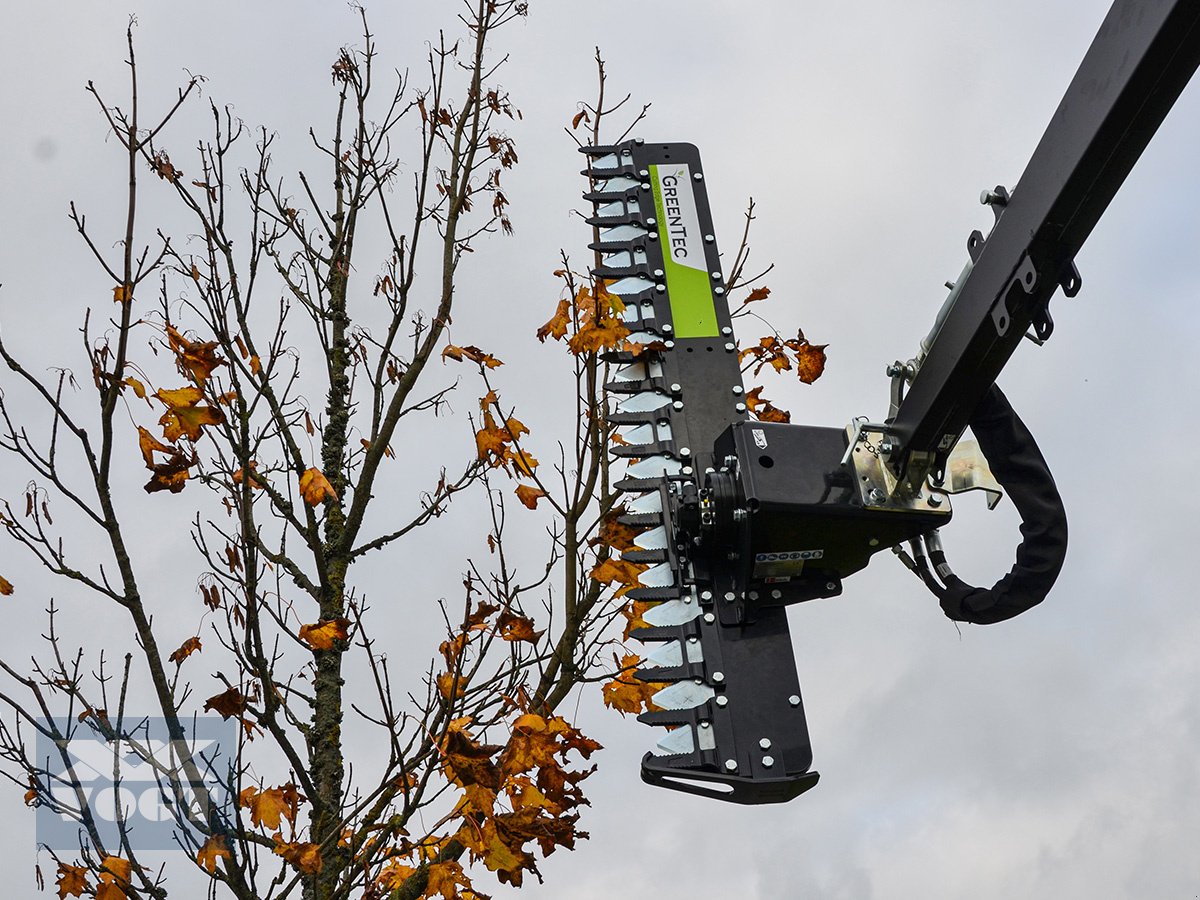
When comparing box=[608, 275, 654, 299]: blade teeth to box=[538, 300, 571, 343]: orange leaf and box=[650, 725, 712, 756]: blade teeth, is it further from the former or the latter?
box=[650, 725, 712, 756]: blade teeth

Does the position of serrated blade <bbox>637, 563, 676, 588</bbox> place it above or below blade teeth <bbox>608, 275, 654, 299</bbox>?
below

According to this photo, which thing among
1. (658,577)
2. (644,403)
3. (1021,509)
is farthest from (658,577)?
(1021,509)

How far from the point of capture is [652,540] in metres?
3.93

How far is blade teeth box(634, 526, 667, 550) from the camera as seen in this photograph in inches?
154

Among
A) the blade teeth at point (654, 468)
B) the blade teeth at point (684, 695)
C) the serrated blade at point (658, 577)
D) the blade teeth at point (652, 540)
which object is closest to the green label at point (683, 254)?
the blade teeth at point (654, 468)

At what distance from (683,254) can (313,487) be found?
7.17 ft

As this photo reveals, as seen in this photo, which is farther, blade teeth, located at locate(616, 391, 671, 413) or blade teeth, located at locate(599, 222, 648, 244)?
blade teeth, located at locate(599, 222, 648, 244)

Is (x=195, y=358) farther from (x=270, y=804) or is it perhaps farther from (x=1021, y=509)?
(x=1021, y=509)

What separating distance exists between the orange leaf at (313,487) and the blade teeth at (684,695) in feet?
8.41

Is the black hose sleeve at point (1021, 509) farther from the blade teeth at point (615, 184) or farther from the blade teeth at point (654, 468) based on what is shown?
the blade teeth at point (615, 184)

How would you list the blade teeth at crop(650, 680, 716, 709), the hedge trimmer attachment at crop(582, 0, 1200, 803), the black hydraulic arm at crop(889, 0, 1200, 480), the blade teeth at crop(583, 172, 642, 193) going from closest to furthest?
1. the black hydraulic arm at crop(889, 0, 1200, 480)
2. the hedge trimmer attachment at crop(582, 0, 1200, 803)
3. the blade teeth at crop(650, 680, 716, 709)
4. the blade teeth at crop(583, 172, 642, 193)

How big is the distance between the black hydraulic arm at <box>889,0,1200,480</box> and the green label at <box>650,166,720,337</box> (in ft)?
3.31

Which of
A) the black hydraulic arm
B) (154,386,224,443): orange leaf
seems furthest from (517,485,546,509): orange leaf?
the black hydraulic arm

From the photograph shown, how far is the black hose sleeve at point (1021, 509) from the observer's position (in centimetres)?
335
